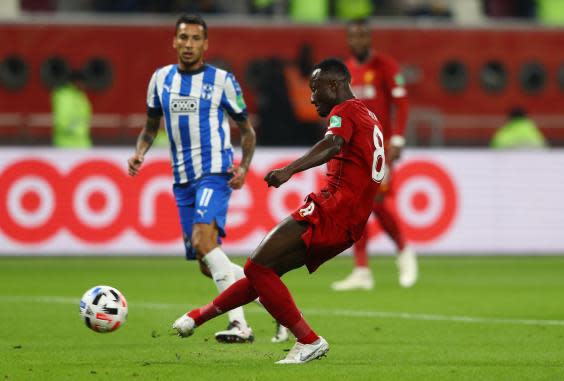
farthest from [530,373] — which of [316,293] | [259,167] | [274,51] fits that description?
[274,51]

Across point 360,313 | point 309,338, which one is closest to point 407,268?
point 360,313

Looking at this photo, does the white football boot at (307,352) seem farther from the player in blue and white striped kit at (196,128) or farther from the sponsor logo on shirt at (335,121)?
the player in blue and white striped kit at (196,128)

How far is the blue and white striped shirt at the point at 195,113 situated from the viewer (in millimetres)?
10148

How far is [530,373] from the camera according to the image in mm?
8242

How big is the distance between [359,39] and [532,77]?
1393 cm

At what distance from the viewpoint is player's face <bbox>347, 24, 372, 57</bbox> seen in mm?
14008

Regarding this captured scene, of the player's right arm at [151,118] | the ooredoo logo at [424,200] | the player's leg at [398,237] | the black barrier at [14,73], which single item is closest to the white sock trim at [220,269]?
the player's right arm at [151,118]

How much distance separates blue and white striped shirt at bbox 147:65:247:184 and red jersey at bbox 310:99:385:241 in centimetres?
180

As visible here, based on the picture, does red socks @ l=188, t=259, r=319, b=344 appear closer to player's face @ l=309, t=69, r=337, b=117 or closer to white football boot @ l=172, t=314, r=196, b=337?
white football boot @ l=172, t=314, r=196, b=337

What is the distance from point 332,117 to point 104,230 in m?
9.60

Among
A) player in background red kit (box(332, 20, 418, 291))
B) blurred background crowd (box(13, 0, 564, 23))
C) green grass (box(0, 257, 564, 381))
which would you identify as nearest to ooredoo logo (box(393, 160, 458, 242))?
green grass (box(0, 257, 564, 381))

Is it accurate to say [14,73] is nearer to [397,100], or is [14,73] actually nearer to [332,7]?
[332,7]

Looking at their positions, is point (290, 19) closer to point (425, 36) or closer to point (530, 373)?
point (425, 36)

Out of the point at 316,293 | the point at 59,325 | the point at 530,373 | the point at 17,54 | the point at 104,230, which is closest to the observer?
the point at 530,373
